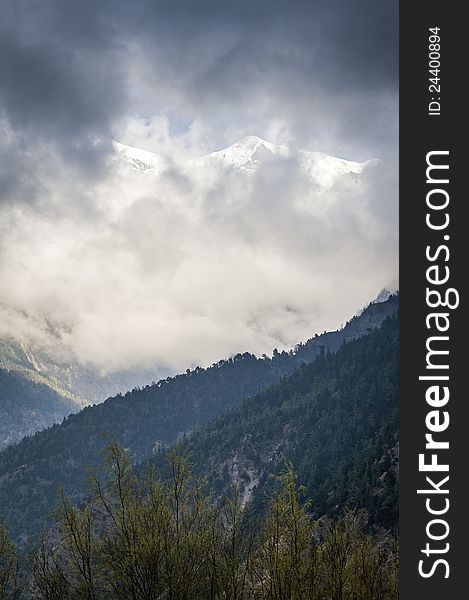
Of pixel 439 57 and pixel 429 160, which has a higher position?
pixel 439 57

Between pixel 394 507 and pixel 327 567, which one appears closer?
pixel 327 567

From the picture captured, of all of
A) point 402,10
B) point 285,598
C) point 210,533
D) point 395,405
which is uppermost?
point 395,405

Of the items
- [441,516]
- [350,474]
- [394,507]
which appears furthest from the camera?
[350,474]

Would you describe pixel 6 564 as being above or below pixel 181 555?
below

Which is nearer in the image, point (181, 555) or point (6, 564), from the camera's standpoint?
point (181, 555)

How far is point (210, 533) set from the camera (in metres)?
35.1

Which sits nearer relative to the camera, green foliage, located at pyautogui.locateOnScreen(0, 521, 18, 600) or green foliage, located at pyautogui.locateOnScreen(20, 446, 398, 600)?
green foliage, located at pyautogui.locateOnScreen(20, 446, 398, 600)

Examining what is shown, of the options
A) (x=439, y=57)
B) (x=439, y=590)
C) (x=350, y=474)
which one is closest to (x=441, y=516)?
(x=439, y=590)

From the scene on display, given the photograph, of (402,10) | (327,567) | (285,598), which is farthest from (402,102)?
(327,567)

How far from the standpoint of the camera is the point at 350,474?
14862 centimetres

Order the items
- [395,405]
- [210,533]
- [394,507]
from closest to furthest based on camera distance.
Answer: [210,533] < [394,507] < [395,405]

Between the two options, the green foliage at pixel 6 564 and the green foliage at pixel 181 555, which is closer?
the green foliage at pixel 181 555

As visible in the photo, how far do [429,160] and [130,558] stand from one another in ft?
77.4

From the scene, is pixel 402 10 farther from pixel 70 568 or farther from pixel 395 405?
pixel 395 405
